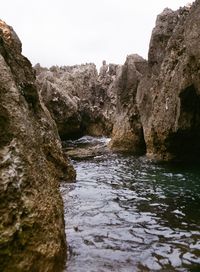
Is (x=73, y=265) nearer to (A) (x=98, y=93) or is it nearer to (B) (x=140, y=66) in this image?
(B) (x=140, y=66)

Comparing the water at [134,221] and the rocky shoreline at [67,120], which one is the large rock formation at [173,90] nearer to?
the rocky shoreline at [67,120]

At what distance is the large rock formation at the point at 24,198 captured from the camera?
19.1 ft

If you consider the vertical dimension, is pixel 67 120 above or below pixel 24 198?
above

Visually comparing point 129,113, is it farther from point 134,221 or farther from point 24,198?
point 24,198

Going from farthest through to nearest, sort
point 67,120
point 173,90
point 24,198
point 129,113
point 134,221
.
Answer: point 67,120 < point 129,113 < point 173,90 < point 134,221 < point 24,198

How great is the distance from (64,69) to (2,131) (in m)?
58.0

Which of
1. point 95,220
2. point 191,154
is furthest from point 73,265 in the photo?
point 191,154

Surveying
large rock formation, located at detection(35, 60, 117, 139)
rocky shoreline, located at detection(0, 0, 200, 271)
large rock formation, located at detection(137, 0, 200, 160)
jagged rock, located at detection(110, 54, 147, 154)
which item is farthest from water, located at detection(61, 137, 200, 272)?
large rock formation, located at detection(35, 60, 117, 139)

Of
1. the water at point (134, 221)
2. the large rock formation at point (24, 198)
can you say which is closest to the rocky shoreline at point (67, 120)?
the large rock formation at point (24, 198)

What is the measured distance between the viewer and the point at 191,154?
21203 mm

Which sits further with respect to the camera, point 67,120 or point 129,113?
point 67,120

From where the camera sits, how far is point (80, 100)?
152 ft

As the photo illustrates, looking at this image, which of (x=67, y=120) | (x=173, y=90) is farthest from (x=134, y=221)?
(x=67, y=120)

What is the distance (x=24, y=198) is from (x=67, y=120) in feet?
106
